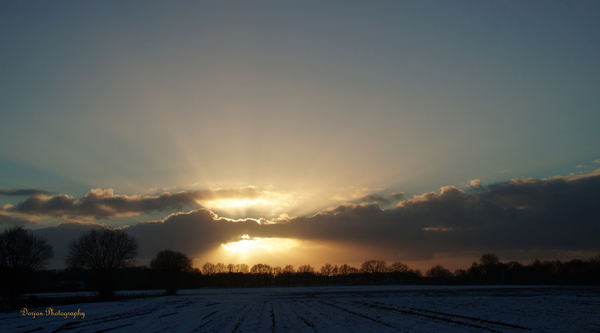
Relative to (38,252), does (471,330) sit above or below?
below

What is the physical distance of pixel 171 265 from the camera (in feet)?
440

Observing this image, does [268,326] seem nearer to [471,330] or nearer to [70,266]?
[471,330]

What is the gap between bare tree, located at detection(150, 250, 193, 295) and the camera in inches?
5005

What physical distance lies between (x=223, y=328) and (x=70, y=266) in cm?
8059

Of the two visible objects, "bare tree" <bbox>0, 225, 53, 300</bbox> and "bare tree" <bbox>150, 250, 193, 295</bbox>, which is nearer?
"bare tree" <bbox>0, 225, 53, 300</bbox>

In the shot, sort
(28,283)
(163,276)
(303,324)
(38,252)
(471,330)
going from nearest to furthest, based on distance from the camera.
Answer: (471,330) < (303,324) < (28,283) < (38,252) < (163,276)

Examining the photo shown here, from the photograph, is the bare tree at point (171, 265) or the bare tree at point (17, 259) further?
the bare tree at point (171, 265)

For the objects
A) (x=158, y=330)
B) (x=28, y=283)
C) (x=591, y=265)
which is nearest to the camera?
(x=158, y=330)

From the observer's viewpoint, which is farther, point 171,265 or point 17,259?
point 171,265

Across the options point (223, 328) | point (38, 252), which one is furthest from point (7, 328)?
point (38, 252)

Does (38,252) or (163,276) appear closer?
(38,252)

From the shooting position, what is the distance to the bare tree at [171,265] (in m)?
127

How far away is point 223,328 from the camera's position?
26.3m

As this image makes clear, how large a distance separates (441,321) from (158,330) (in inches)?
833
